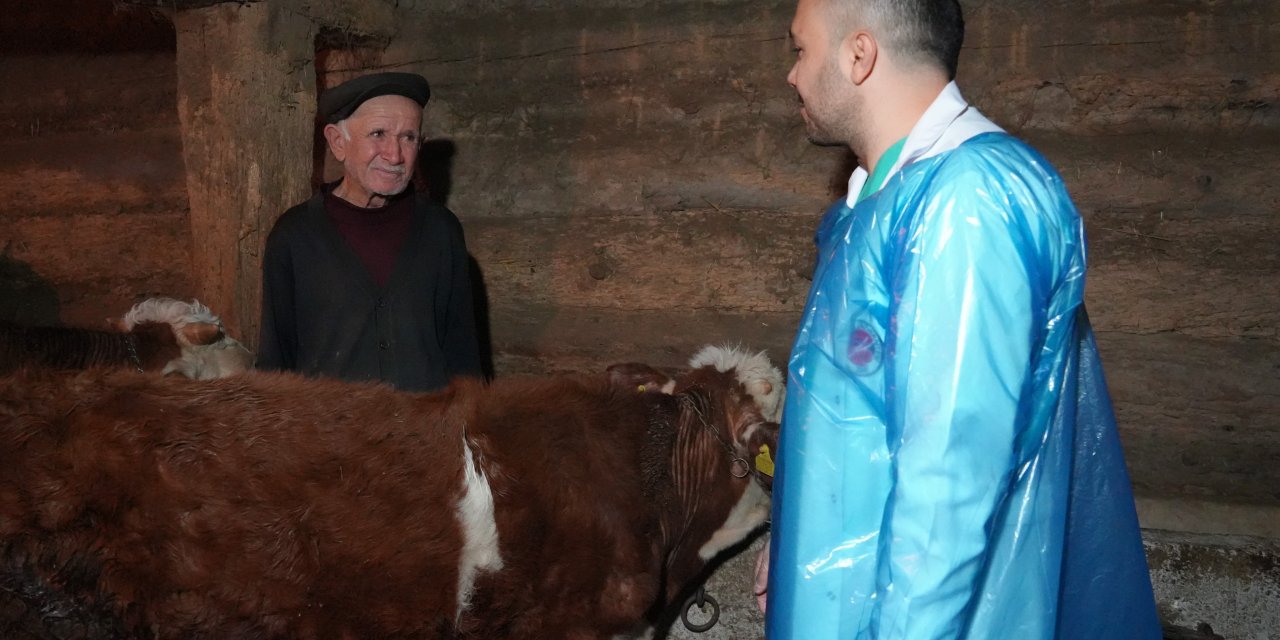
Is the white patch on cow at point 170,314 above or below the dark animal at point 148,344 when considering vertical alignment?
above

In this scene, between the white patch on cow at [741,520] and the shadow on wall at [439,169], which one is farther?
the shadow on wall at [439,169]

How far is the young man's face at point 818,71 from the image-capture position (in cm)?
158

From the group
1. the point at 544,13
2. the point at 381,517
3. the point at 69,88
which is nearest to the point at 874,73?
the point at 381,517

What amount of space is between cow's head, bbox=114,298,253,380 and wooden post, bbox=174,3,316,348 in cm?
10

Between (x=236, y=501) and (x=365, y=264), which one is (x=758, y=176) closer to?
(x=365, y=264)

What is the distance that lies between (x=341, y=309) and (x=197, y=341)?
1059mm

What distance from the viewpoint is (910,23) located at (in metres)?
1.53

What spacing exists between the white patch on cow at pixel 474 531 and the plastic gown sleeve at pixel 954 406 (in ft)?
4.45

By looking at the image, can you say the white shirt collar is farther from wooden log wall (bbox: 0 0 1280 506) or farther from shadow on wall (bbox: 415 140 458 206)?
shadow on wall (bbox: 415 140 458 206)

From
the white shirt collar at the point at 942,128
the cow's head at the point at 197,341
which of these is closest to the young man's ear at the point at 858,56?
the white shirt collar at the point at 942,128

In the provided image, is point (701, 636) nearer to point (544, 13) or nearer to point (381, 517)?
point (381, 517)

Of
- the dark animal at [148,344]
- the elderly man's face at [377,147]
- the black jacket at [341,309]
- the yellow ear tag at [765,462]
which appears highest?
the elderly man's face at [377,147]

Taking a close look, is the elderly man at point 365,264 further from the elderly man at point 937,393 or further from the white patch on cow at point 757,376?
the elderly man at point 937,393

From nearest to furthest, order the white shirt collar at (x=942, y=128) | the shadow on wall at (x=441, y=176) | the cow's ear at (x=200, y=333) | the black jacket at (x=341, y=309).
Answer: the white shirt collar at (x=942, y=128) < the black jacket at (x=341, y=309) < the cow's ear at (x=200, y=333) < the shadow on wall at (x=441, y=176)
